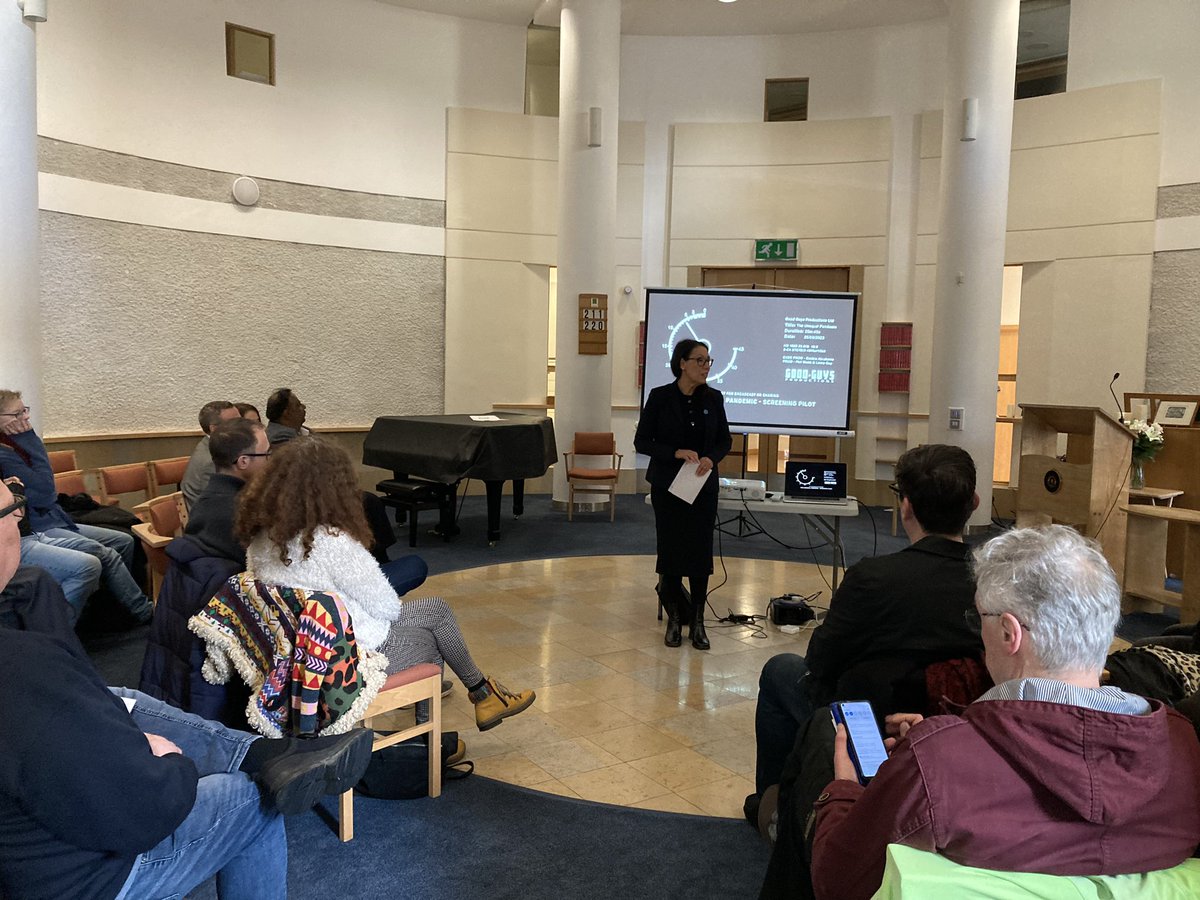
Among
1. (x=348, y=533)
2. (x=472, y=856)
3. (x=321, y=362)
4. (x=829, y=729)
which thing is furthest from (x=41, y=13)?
(x=829, y=729)

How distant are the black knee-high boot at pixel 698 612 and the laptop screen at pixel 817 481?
0.74 m

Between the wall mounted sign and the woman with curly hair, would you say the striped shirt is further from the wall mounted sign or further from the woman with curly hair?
the wall mounted sign

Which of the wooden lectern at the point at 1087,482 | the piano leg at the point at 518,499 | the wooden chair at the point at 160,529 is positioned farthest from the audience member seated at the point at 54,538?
the wooden lectern at the point at 1087,482

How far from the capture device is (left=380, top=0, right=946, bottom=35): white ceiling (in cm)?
898

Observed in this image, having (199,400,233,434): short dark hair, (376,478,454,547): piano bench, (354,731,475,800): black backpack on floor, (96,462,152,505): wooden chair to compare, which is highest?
(199,400,233,434): short dark hair

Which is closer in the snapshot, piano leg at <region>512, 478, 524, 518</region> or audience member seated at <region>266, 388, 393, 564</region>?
audience member seated at <region>266, 388, 393, 564</region>

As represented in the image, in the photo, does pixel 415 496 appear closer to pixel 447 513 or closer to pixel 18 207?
pixel 447 513

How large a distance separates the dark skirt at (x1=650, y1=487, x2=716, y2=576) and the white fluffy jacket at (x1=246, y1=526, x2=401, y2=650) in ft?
6.70

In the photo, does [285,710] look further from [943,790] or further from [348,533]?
[943,790]

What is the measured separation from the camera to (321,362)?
8.77 metres

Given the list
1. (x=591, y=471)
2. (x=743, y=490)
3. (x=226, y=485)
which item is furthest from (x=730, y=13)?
(x=226, y=485)

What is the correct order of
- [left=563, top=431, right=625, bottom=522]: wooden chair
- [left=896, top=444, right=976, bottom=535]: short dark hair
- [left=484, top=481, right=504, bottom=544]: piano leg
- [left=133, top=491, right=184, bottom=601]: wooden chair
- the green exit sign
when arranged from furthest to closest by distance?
the green exit sign
[left=563, top=431, right=625, bottom=522]: wooden chair
[left=484, top=481, right=504, bottom=544]: piano leg
[left=133, top=491, right=184, bottom=601]: wooden chair
[left=896, top=444, right=976, bottom=535]: short dark hair

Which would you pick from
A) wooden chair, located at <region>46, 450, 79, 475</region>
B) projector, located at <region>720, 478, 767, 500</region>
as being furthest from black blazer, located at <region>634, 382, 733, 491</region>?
wooden chair, located at <region>46, 450, 79, 475</region>

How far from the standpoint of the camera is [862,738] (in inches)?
64.6
